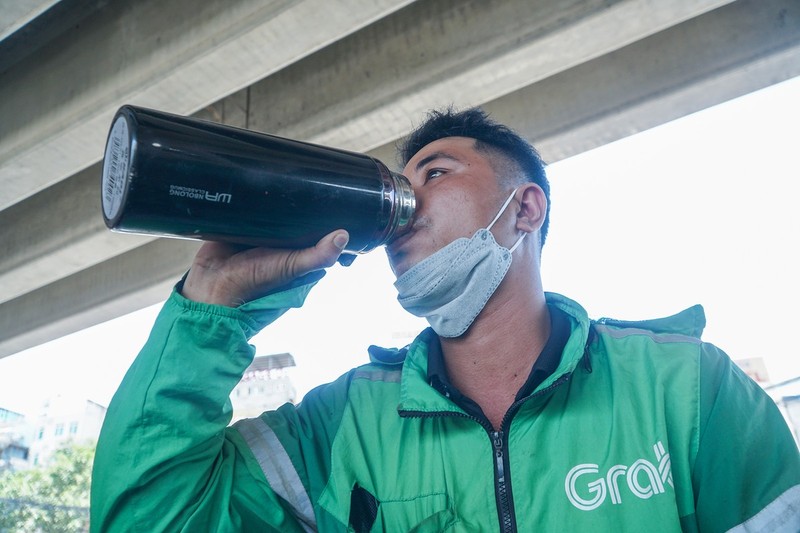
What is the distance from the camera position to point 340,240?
137 centimetres

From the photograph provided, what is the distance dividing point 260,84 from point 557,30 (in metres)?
1.96

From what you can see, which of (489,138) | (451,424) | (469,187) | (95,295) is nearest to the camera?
(451,424)

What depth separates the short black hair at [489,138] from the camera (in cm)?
207

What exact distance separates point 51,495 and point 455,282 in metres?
6.65

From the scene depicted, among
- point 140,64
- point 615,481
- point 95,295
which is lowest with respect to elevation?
point 615,481

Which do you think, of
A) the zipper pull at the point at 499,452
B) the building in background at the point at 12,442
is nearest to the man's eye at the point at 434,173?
the zipper pull at the point at 499,452

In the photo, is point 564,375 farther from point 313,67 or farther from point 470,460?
point 313,67

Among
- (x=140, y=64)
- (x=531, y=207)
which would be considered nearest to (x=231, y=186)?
(x=531, y=207)

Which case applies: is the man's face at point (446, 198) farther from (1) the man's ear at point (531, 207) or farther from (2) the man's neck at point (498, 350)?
(2) the man's neck at point (498, 350)

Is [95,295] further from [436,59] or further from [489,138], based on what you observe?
[489,138]

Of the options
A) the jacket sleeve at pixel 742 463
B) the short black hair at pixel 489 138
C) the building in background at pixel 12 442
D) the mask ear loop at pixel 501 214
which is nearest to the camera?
the jacket sleeve at pixel 742 463

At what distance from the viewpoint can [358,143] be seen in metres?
3.69

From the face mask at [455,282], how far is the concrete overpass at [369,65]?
1.59 meters

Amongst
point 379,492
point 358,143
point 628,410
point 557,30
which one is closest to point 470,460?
point 379,492
